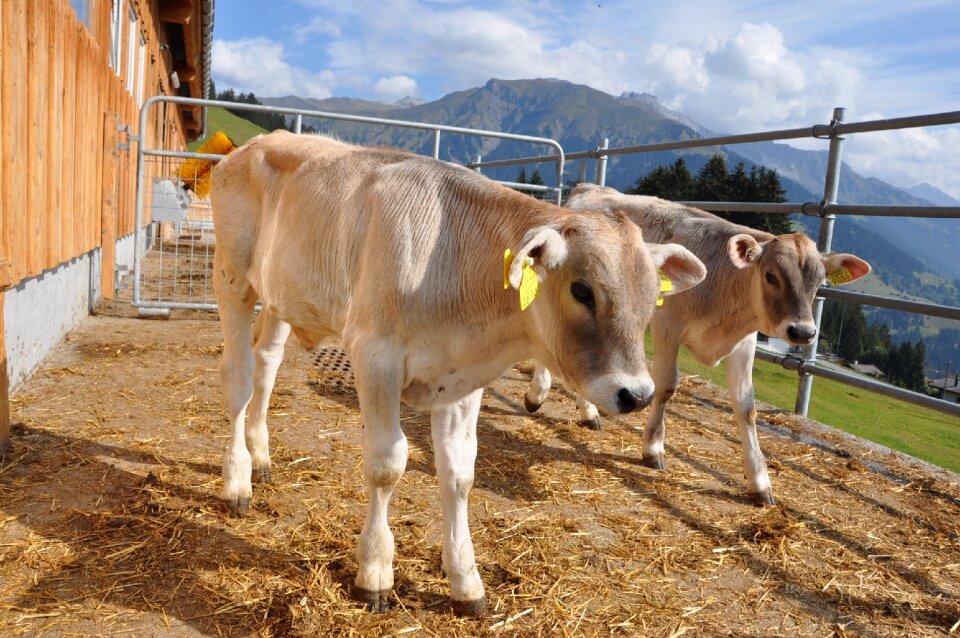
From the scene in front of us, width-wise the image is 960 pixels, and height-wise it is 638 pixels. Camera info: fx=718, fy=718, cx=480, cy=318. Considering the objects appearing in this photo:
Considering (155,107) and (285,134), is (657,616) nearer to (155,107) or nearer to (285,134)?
(285,134)

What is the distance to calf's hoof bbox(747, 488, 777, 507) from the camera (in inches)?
179

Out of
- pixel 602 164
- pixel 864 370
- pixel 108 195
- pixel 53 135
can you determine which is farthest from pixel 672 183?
pixel 53 135

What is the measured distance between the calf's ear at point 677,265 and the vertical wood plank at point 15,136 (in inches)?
150

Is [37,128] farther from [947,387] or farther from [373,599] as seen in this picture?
[947,387]

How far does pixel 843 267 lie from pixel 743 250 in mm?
754

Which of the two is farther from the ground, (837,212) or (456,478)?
(837,212)

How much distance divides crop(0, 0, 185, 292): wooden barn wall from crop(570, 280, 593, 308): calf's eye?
333cm

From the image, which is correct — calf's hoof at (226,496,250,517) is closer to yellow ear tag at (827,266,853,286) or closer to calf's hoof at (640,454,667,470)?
calf's hoof at (640,454,667,470)

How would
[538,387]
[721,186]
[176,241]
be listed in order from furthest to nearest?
1. [721,186]
2. [176,241]
3. [538,387]

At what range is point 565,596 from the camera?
10.4ft

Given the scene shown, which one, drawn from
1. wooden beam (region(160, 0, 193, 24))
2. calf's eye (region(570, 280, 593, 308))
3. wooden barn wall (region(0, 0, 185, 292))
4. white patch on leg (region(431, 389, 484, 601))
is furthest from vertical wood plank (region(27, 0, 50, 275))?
wooden beam (region(160, 0, 193, 24))

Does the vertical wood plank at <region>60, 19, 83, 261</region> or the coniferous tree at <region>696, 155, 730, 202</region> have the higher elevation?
the coniferous tree at <region>696, 155, 730, 202</region>

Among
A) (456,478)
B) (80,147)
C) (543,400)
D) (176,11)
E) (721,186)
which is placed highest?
(176,11)

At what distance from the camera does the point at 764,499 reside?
14.9 ft
